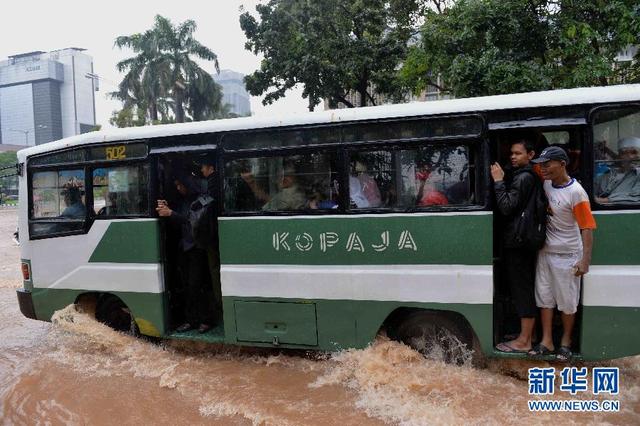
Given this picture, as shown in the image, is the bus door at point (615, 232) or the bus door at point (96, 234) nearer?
the bus door at point (615, 232)

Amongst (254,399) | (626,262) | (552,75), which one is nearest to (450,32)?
(552,75)

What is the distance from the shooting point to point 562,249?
4160mm

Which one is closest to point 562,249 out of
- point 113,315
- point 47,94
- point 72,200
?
point 113,315

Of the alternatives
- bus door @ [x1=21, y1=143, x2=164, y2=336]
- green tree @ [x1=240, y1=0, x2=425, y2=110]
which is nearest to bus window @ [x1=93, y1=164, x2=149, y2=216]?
bus door @ [x1=21, y1=143, x2=164, y2=336]

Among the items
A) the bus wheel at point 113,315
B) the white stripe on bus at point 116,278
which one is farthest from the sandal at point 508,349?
the bus wheel at point 113,315

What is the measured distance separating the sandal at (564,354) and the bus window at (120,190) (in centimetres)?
416

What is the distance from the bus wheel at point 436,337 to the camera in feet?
15.4

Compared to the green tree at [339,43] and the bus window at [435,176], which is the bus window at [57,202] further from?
the green tree at [339,43]

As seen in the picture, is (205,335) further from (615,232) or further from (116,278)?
(615,232)

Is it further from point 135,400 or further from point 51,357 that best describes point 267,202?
point 51,357

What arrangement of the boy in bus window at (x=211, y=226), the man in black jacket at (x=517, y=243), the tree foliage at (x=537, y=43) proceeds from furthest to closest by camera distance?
the tree foliage at (x=537, y=43), the boy in bus window at (x=211, y=226), the man in black jacket at (x=517, y=243)

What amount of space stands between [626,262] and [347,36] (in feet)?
42.0

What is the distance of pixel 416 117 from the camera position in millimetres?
4527

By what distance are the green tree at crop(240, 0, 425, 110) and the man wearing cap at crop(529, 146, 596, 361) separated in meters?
11.4
